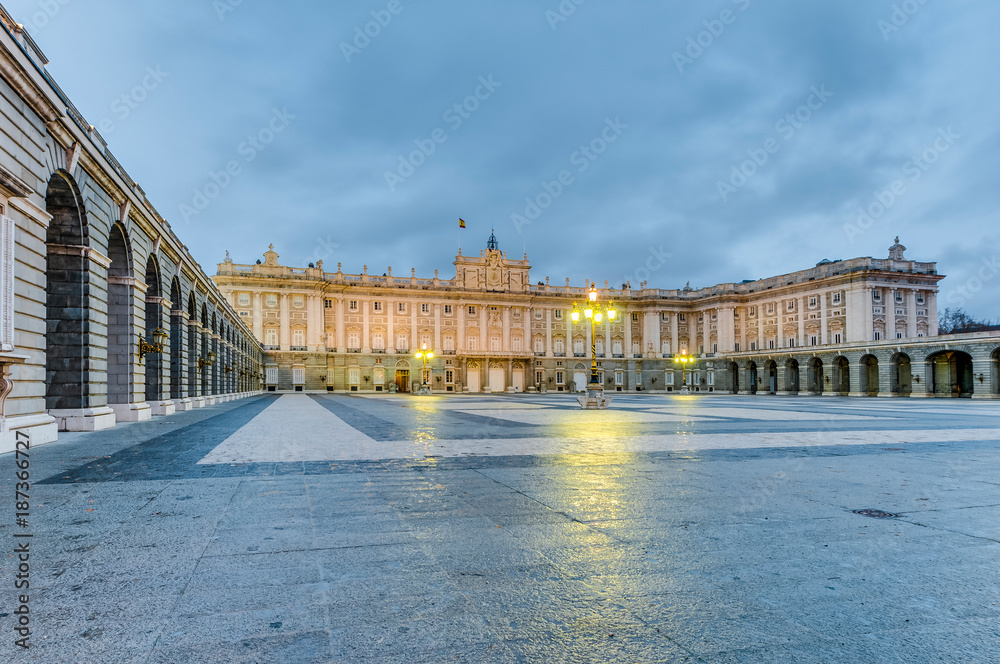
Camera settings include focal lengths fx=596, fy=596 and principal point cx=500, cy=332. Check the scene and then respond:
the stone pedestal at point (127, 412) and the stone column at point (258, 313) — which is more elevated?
the stone column at point (258, 313)

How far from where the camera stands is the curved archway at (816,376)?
197 ft

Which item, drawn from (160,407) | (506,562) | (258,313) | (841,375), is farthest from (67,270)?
(841,375)

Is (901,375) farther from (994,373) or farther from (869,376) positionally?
(994,373)

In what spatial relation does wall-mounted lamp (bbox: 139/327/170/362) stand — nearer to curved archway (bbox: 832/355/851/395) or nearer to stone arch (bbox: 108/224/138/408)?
stone arch (bbox: 108/224/138/408)

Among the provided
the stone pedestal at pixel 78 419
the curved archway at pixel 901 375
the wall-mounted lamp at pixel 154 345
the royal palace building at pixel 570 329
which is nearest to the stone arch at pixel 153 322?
the wall-mounted lamp at pixel 154 345

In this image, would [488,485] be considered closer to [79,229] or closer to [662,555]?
[662,555]

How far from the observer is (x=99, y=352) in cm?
1486

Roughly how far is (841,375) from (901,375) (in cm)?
488

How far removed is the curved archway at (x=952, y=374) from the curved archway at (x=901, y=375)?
75.8 inches

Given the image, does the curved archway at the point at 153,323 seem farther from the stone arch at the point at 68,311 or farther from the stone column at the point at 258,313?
the stone column at the point at 258,313

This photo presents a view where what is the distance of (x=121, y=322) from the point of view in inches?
676

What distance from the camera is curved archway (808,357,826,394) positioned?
60094 mm

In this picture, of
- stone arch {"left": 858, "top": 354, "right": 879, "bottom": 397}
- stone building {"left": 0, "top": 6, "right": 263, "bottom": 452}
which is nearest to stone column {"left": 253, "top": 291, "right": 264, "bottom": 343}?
stone building {"left": 0, "top": 6, "right": 263, "bottom": 452}

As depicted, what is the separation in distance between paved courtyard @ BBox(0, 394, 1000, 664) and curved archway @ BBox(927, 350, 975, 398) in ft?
168
